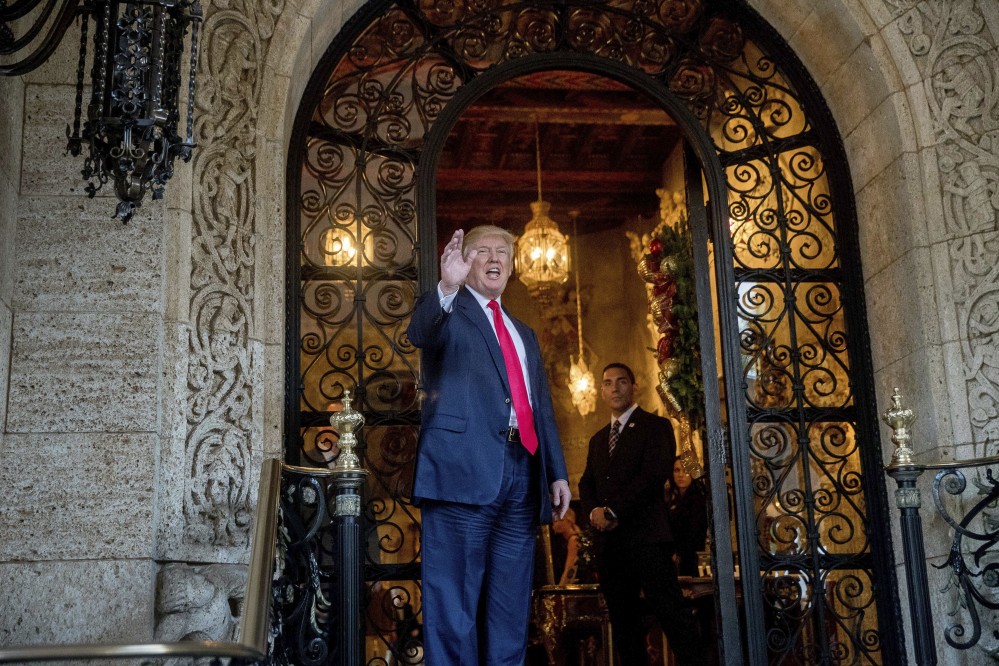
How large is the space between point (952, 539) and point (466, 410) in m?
2.61

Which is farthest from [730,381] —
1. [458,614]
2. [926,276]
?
[458,614]

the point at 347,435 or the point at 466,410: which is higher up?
the point at 466,410

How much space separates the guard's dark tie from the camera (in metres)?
8.48

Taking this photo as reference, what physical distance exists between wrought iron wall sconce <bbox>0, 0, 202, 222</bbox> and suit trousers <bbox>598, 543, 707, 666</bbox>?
14.7 ft

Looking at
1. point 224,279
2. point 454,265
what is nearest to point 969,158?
point 454,265

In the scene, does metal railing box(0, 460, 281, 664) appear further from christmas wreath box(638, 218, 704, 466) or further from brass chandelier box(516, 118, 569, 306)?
brass chandelier box(516, 118, 569, 306)

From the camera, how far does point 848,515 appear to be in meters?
7.09

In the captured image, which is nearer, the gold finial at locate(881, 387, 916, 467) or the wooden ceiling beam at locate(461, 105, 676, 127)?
the gold finial at locate(881, 387, 916, 467)

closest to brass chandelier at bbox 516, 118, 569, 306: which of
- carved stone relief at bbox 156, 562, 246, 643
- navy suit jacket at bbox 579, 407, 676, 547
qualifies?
navy suit jacket at bbox 579, 407, 676, 547

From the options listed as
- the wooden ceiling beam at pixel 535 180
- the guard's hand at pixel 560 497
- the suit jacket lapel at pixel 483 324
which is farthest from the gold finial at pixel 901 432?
the wooden ceiling beam at pixel 535 180

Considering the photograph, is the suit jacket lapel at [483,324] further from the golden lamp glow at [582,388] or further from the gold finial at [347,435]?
the golden lamp glow at [582,388]

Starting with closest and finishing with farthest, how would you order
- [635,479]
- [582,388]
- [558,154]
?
[635,479]
[558,154]
[582,388]

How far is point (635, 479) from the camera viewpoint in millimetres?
8102

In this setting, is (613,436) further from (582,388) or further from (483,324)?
(582,388)
